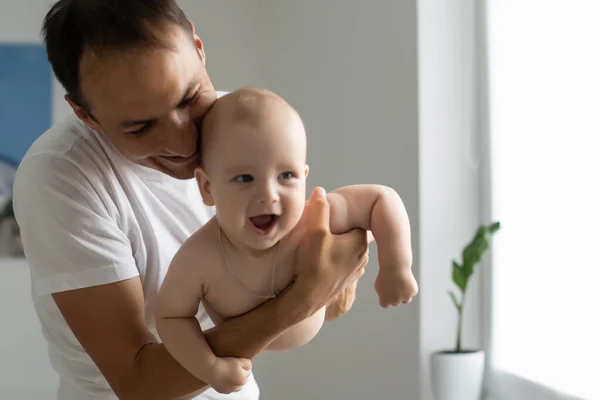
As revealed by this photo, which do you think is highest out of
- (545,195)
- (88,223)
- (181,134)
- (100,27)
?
(100,27)

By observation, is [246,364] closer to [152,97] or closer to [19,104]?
[152,97]

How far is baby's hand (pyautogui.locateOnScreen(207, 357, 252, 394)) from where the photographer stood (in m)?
1.14

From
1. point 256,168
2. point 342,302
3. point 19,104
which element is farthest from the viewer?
point 19,104

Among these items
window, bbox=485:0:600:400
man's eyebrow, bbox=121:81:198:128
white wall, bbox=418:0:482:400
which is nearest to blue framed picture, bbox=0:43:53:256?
white wall, bbox=418:0:482:400

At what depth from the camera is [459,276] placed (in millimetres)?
2451

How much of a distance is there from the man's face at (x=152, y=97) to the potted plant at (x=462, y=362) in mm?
1377

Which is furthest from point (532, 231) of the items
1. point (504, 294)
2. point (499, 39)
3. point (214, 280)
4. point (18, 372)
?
point (18, 372)

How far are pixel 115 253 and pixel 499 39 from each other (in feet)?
5.99

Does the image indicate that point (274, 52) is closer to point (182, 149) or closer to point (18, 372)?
point (18, 372)

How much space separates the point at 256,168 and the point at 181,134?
0.14 m

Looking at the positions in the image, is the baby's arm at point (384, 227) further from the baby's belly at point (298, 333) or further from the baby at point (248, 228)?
the baby's belly at point (298, 333)

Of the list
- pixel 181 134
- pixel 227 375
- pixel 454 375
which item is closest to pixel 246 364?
pixel 227 375

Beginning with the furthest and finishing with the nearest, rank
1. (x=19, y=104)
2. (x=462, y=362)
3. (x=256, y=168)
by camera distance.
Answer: (x=19, y=104)
(x=462, y=362)
(x=256, y=168)

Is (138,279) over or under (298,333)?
over
